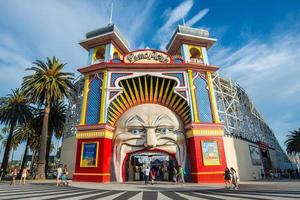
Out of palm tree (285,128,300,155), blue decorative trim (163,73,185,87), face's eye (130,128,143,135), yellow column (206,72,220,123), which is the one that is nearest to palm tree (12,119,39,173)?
face's eye (130,128,143,135)

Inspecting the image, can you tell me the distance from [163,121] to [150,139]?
2.58m

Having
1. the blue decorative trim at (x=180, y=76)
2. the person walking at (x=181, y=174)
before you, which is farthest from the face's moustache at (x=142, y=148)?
the blue decorative trim at (x=180, y=76)

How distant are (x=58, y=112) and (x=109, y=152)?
16765 millimetres

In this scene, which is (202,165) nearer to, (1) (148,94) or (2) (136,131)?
(2) (136,131)

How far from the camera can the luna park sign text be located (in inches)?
981

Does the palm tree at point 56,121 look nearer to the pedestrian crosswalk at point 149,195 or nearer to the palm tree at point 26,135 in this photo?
the palm tree at point 26,135

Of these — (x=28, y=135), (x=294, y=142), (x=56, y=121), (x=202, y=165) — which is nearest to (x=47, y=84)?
(x=56, y=121)

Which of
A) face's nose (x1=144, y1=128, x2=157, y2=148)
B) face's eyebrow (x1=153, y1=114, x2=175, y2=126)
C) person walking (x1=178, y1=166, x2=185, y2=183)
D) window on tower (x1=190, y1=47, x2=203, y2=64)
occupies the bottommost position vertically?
person walking (x1=178, y1=166, x2=185, y2=183)

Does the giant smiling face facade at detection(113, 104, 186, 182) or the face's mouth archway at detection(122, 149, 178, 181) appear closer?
the giant smiling face facade at detection(113, 104, 186, 182)

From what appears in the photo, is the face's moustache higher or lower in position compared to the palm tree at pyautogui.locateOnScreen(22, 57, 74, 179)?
lower

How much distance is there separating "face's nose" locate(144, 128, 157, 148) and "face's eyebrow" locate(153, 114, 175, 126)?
108 cm

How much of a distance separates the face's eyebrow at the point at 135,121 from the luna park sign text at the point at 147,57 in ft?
22.8

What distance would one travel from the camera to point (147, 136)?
2178cm

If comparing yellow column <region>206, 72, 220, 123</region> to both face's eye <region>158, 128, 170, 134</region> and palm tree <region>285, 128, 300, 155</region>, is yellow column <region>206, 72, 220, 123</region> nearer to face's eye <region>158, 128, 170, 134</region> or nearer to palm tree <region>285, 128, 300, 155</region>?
face's eye <region>158, 128, 170, 134</region>
